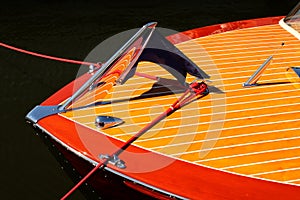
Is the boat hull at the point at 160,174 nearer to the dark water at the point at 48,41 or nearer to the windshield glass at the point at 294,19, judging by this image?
the dark water at the point at 48,41

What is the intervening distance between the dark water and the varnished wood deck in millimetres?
1833

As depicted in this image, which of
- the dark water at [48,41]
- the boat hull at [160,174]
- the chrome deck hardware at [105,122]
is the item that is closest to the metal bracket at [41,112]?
the boat hull at [160,174]

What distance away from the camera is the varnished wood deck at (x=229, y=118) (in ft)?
14.1

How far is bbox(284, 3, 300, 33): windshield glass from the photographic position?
253 inches

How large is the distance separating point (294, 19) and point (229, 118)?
101 inches

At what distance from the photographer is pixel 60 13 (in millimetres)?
10891

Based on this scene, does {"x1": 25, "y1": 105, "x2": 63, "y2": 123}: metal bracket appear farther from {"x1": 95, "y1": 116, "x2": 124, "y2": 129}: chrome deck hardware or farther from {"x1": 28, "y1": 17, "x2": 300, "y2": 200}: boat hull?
{"x1": 95, "y1": 116, "x2": 124, "y2": 129}: chrome deck hardware

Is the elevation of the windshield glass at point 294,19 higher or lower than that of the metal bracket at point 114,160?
higher

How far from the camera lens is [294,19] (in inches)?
259

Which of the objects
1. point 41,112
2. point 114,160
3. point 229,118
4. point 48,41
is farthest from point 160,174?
point 48,41

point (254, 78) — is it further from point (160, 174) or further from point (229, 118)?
point (160, 174)

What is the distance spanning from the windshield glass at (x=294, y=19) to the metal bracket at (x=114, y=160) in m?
3.54

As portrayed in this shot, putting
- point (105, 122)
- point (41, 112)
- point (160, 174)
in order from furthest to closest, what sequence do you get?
point (41, 112)
point (105, 122)
point (160, 174)

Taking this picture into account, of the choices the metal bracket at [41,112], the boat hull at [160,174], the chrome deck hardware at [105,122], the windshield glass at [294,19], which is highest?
the windshield glass at [294,19]
